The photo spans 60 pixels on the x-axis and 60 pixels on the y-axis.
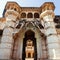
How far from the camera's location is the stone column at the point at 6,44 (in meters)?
13.3

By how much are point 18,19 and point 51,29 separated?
14.1ft

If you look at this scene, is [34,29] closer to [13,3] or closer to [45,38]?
[45,38]

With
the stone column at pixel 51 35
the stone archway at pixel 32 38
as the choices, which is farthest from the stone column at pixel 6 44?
the stone column at pixel 51 35

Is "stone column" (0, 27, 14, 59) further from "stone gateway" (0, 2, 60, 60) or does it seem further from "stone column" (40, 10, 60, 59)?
"stone column" (40, 10, 60, 59)

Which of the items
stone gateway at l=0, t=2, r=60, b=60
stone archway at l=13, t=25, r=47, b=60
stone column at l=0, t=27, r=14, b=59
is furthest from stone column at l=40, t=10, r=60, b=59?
stone column at l=0, t=27, r=14, b=59

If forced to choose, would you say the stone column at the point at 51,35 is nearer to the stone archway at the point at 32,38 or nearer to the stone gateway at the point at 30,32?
the stone gateway at the point at 30,32

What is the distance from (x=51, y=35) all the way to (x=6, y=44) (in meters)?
4.47

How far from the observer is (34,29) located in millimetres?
16000

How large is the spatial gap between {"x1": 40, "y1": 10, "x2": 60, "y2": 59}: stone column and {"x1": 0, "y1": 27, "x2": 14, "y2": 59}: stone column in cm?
358

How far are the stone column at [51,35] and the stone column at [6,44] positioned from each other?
141 inches

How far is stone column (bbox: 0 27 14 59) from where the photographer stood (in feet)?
43.5

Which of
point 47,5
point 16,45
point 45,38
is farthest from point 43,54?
point 47,5

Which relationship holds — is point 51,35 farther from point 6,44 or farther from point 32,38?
point 6,44

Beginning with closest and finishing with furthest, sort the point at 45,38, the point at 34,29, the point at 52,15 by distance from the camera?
the point at 45,38 < the point at 34,29 < the point at 52,15
